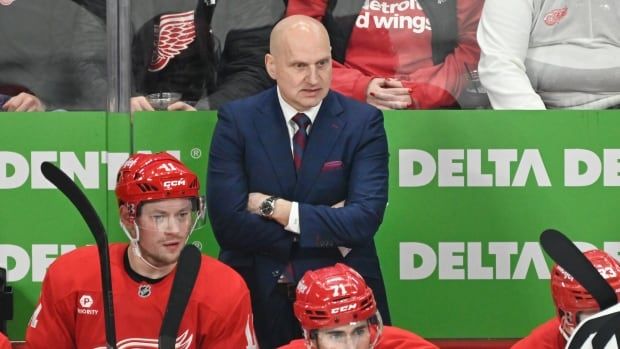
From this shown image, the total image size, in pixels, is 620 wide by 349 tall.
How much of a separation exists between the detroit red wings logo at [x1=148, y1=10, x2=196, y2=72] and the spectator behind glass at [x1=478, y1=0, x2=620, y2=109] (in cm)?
97

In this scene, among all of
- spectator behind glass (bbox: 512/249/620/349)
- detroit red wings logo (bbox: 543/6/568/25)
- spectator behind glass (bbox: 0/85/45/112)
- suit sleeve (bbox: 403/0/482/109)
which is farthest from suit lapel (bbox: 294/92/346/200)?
spectator behind glass (bbox: 0/85/45/112)

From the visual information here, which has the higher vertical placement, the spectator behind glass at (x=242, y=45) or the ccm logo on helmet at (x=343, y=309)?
the spectator behind glass at (x=242, y=45)

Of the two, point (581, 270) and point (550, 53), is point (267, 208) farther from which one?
point (550, 53)

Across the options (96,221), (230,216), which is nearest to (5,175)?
(230,216)

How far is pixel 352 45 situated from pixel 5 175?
47.8 inches

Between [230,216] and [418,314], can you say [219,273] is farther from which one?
[418,314]

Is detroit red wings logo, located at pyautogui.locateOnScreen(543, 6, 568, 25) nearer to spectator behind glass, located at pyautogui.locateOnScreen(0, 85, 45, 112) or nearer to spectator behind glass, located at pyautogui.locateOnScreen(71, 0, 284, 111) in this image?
spectator behind glass, located at pyautogui.locateOnScreen(71, 0, 284, 111)

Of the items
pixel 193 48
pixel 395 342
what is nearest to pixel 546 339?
pixel 395 342

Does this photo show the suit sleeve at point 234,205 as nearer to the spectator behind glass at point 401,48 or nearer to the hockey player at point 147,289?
the hockey player at point 147,289

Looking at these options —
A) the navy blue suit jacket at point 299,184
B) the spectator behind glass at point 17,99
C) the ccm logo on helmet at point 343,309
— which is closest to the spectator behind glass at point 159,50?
the spectator behind glass at point 17,99

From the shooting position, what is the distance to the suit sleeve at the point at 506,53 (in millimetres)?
4809

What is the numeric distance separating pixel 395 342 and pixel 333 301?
0.99 feet

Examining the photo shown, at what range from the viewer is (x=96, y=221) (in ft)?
11.7

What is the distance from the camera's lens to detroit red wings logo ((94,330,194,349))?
4.01 meters
